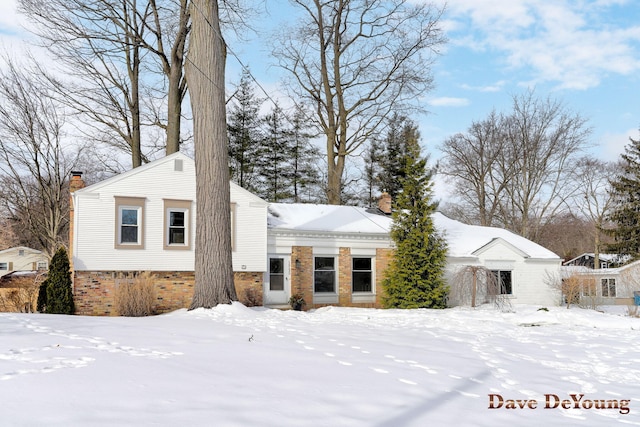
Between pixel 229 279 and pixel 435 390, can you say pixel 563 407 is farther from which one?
pixel 229 279

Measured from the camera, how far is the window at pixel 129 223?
17484 millimetres

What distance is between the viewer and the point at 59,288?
15742 millimetres

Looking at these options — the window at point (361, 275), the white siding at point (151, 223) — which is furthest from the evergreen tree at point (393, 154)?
the white siding at point (151, 223)

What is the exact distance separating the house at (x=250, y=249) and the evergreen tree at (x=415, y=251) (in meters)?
1.32

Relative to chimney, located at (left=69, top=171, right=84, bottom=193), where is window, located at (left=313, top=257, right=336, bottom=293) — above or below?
below

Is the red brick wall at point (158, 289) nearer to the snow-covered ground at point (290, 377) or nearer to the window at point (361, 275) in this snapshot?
the window at point (361, 275)

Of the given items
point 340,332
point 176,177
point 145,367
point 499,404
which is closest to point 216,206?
point 340,332


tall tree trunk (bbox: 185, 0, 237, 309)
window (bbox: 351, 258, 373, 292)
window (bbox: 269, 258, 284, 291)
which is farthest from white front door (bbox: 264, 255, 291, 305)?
tall tree trunk (bbox: 185, 0, 237, 309)

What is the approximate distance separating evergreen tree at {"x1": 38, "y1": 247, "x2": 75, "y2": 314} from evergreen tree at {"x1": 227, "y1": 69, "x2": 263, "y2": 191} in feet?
53.4

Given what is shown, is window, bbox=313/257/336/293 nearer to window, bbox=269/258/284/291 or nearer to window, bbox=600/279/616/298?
window, bbox=269/258/284/291

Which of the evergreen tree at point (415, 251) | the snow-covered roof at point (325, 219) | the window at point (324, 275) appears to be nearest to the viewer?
the evergreen tree at point (415, 251)

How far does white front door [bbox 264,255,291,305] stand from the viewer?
776 inches

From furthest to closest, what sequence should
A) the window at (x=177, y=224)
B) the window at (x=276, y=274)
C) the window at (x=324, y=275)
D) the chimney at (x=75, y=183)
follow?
the window at (x=324, y=275) < the window at (x=276, y=274) < the chimney at (x=75, y=183) < the window at (x=177, y=224)

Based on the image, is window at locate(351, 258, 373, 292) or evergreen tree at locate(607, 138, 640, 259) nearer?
window at locate(351, 258, 373, 292)
